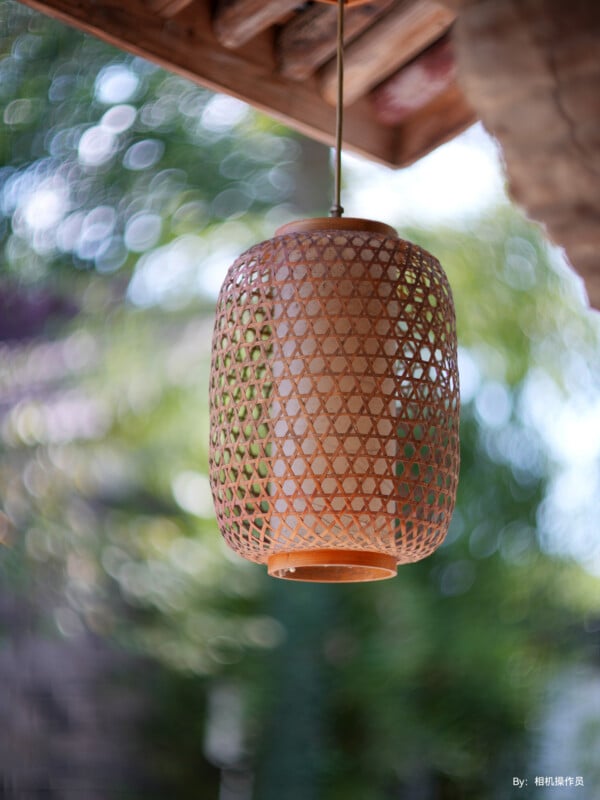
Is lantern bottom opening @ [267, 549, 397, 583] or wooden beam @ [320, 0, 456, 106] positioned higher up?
wooden beam @ [320, 0, 456, 106]

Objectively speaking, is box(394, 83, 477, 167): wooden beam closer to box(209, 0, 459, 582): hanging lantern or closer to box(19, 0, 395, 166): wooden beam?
box(19, 0, 395, 166): wooden beam

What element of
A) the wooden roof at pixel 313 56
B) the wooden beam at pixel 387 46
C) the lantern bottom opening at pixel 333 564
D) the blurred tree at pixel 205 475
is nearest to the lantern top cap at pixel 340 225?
the lantern bottom opening at pixel 333 564

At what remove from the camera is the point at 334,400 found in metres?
1.06

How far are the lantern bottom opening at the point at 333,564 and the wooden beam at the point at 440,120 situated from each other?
0.94 metres

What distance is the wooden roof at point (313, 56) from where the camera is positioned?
5.17 feet

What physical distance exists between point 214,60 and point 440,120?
443 mm

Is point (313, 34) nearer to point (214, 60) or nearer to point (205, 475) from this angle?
point (214, 60)

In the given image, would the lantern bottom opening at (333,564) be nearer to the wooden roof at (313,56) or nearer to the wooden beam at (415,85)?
the wooden roof at (313,56)

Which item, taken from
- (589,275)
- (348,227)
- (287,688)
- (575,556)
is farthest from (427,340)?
(575,556)

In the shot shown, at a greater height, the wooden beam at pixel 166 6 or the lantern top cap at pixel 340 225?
the wooden beam at pixel 166 6

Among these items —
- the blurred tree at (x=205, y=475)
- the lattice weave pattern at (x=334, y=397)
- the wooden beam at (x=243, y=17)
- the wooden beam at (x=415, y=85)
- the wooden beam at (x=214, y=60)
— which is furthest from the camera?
the blurred tree at (x=205, y=475)

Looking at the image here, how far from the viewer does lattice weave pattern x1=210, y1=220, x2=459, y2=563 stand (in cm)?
106

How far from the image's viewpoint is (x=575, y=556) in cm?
441

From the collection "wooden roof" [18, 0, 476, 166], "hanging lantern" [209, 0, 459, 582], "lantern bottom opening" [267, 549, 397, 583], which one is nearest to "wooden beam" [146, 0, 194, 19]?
"wooden roof" [18, 0, 476, 166]
